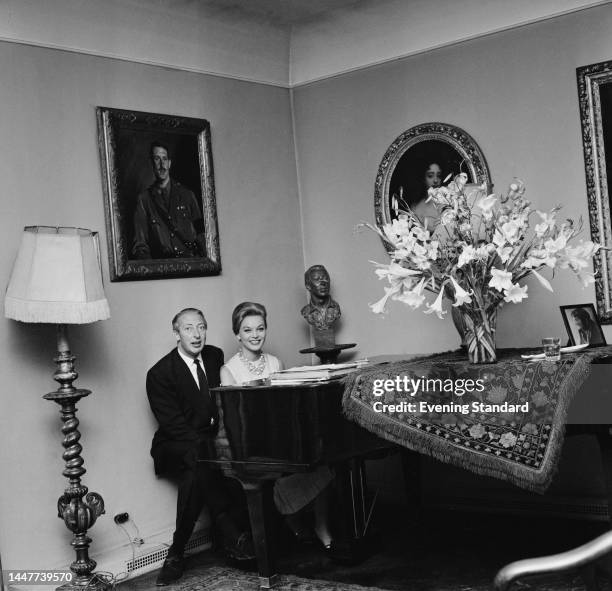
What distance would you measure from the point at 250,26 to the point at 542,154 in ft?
7.19

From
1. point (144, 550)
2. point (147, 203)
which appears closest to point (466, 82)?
point (147, 203)

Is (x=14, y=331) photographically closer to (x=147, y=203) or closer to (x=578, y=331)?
(x=147, y=203)

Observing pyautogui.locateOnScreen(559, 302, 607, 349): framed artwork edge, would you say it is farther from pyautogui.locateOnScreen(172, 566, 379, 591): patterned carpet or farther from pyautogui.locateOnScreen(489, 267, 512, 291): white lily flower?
pyautogui.locateOnScreen(172, 566, 379, 591): patterned carpet

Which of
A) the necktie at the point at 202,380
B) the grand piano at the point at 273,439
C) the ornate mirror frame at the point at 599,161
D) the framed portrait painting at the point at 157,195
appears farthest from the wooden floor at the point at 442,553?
the framed portrait painting at the point at 157,195

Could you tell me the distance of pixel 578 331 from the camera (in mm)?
Answer: 4664

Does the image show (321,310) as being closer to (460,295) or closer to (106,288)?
(106,288)

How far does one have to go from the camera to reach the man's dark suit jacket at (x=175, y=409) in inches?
197

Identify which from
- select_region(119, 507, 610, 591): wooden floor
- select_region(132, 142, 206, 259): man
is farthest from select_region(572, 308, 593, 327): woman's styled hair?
select_region(132, 142, 206, 259): man

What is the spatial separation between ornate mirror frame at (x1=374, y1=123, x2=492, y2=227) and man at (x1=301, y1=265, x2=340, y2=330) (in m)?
0.55

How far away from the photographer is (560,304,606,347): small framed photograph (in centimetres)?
465

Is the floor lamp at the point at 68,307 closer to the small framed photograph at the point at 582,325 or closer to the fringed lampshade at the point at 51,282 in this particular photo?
the fringed lampshade at the point at 51,282

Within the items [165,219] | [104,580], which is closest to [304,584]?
[104,580]

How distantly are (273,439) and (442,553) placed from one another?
135 cm

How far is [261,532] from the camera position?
14.4 feet
